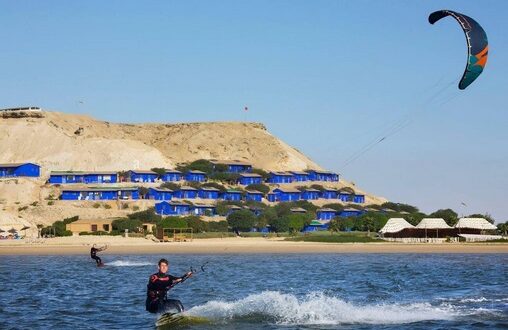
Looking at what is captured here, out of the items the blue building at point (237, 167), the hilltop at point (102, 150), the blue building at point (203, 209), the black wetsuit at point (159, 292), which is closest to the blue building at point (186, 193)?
the blue building at point (203, 209)

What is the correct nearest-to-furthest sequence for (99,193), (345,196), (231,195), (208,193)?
(99,193), (208,193), (231,195), (345,196)

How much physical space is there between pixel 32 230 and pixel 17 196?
63.2 feet

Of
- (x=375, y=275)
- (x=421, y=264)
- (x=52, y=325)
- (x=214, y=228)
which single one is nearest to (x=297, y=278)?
(x=375, y=275)

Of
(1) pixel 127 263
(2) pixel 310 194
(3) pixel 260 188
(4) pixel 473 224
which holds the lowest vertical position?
(1) pixel 127 263

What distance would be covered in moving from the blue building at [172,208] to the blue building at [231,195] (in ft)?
34.3

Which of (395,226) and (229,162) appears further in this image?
(229,162)

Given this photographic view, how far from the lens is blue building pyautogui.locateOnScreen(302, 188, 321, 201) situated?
116 meters

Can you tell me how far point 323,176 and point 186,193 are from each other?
3089cm

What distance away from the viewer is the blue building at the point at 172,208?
98.2m

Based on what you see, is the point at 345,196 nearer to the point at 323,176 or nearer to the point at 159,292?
the point at 323,176

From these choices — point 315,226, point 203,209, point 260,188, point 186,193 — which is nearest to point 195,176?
point 260,188

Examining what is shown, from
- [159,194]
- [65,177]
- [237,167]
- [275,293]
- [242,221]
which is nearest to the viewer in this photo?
[275,293]

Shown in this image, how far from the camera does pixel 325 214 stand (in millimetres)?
107312

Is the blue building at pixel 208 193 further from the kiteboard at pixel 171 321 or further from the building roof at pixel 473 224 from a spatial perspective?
the kiteboard at pixel 171 321
